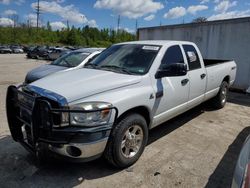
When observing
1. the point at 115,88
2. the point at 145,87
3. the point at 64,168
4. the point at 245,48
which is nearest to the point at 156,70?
the point at 145,87

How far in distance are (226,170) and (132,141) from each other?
140cm

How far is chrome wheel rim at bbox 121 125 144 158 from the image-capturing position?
3.23 metres

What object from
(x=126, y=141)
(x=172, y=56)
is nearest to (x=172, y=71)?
(x=172, y=56)

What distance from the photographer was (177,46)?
14.4ft

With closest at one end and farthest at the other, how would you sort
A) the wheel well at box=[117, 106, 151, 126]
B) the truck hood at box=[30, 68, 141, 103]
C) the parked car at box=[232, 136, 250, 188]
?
the parked car at box=[232, 136, 250, 188] → the truck hood at box=[30, 68, 141, 103] → the wheel well at box=[117, 106, 151, 126]

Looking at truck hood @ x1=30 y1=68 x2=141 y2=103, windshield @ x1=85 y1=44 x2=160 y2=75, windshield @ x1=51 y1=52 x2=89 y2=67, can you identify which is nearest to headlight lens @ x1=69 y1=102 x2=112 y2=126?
truck hood @ x1=30 y1=68 x2=141 y2=103

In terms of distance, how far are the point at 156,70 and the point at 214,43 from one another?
697 cm

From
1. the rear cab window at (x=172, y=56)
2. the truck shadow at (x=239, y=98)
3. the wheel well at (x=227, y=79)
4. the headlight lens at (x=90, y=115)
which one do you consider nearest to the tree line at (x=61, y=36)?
the truck shadow at (x=239, y=98)

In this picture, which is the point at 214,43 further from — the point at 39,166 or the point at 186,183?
the point at 39,166

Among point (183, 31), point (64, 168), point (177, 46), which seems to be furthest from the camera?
point (183, 31)

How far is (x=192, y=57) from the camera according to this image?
4789 mm

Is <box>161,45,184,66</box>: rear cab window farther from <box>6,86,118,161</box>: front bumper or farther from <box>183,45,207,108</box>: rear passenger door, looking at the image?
<box>6,86,118,161</box>: front bumper

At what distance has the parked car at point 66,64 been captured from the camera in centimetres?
671

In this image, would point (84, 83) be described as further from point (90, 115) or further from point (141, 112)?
point (141, 112)
